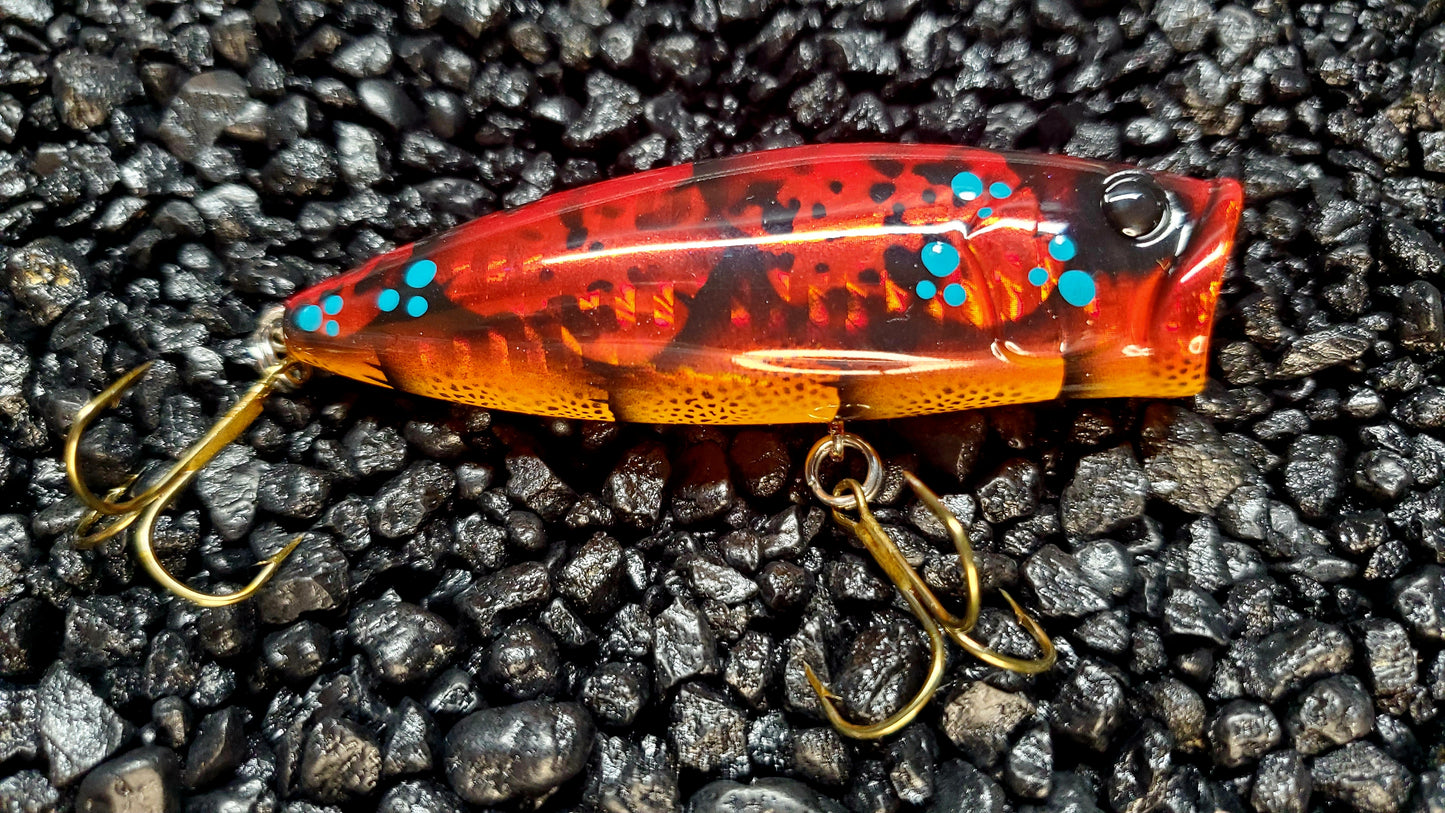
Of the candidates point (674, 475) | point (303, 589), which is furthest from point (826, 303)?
point (303, 589)

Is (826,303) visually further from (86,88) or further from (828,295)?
(86,88)

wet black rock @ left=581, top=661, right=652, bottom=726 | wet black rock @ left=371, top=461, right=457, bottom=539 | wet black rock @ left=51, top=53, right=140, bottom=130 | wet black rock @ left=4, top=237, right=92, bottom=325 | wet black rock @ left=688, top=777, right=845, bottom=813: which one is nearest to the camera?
wet black rock @ left=688, top=777, right=845, bottom=813

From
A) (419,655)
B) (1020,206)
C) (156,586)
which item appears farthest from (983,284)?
(156,586)

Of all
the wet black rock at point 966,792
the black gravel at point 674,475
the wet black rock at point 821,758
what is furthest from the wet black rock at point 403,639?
the wet black rock at point 966,792

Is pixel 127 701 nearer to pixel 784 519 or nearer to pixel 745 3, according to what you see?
pixel 784 519

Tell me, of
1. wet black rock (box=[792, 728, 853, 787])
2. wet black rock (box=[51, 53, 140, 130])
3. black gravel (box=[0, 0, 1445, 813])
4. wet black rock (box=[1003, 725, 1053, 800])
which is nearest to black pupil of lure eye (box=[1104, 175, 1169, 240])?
black gravel (box=[0, 0, 1445, 813])

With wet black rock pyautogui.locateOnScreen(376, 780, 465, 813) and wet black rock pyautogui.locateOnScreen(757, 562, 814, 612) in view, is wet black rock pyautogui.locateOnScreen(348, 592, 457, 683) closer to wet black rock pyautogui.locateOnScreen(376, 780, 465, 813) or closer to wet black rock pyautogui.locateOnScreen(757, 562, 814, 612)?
wet black rock pyautogui.locateOnScreen(376, 780, 465, 813)

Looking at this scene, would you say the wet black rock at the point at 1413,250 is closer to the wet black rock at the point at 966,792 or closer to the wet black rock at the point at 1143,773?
the wet black rock at the point at 1143,773

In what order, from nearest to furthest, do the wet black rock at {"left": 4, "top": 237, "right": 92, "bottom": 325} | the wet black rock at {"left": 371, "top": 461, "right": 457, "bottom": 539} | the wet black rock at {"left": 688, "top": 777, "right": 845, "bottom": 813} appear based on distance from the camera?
the wet black rock at {"left": 688, "top": 777, "right": 845, "bottom": 813}
the wet black rock at {"left": 371, "top": 461, "right": 457, "bottom": 539}
the wet black rock at {"left": 4, "top": 237, "right": 92, "bottom": 325}

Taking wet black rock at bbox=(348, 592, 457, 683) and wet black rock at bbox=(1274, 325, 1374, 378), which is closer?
wet black rock at bbox=(348, 592, 457, 683)
